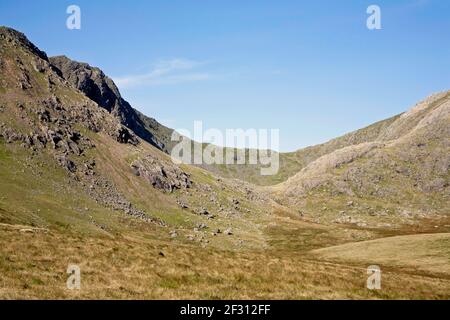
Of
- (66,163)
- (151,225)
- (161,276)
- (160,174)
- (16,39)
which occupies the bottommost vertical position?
(151,225)

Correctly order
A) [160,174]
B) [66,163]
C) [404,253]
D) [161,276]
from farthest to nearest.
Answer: [160,174]
[66,163]
[404,253]
[161,276]

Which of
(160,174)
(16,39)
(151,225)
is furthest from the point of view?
(16,39)

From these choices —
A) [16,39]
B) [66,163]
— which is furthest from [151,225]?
[16,39]

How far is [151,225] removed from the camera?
392 ft

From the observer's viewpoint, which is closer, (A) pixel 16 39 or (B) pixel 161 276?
(B) pixel 161 276

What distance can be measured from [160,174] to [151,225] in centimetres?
4130

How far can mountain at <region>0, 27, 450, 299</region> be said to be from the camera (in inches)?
1049

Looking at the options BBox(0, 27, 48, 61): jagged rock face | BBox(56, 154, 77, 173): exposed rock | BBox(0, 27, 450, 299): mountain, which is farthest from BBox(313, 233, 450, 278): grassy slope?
BBox(0, 27, 48, 61): jagged rock face

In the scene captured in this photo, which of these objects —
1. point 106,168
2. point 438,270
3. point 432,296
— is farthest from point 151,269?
point 106,168

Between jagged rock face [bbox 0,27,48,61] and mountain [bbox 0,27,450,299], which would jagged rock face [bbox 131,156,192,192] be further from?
jagged rock face [bbox 0,27,48,61]

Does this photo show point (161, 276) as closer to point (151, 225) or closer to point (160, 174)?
point (151, 225)

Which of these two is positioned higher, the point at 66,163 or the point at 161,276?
the point at 66,163

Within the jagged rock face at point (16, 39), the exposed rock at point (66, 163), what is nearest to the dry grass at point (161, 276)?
the exposed rock at point (66, 163)
